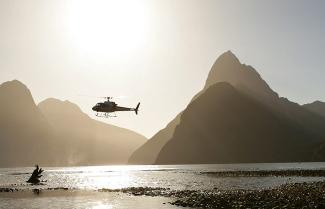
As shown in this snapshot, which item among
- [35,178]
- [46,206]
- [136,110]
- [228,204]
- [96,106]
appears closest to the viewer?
[228,204]

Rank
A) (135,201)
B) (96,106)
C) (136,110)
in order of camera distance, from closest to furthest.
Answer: (135,201) → (96,106) → (136,110)

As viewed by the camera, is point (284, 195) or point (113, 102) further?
point (113, 102)

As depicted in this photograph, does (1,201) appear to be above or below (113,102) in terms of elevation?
below

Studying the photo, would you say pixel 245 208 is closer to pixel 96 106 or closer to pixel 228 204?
pixel 228 204

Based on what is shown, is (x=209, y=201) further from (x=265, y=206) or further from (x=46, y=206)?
(x=46, y=206)

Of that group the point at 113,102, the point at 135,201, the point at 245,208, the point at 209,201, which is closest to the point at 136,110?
the point at 113,102

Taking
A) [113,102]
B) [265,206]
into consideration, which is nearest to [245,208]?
[265,206]

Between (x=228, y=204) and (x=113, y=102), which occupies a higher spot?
(x=113, y=102)

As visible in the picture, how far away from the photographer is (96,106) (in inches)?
3386

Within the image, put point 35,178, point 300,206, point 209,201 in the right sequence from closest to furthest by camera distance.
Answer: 1. point 300,206
2. point 209,201
3. point 35,178

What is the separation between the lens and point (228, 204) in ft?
151

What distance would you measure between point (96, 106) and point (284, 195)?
154 feet

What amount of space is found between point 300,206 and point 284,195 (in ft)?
24.5

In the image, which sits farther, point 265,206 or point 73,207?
point 73,207
